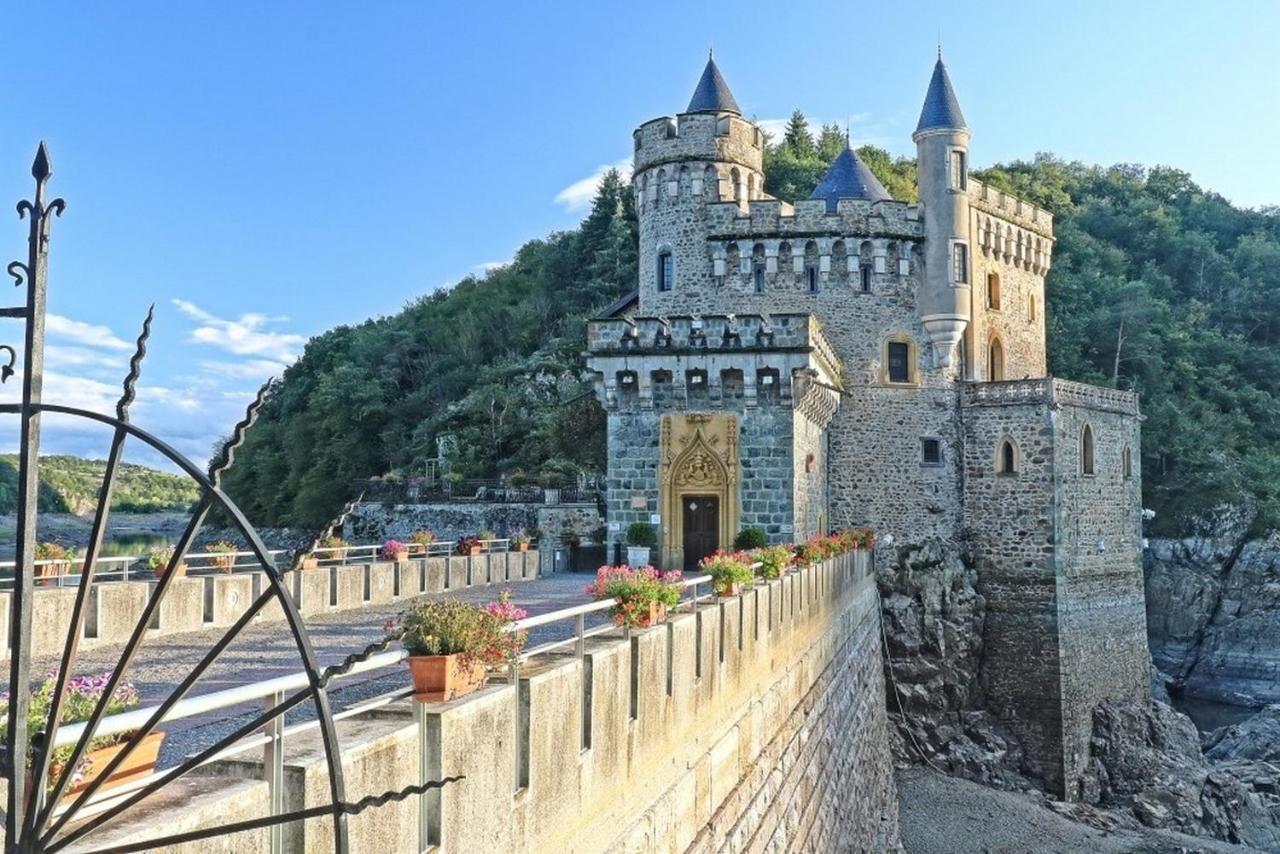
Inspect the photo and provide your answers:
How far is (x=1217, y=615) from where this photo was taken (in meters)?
39.1

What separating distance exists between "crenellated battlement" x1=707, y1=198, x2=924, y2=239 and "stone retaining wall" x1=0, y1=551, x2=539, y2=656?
13.3 metres

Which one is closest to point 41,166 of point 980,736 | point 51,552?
point 51,552

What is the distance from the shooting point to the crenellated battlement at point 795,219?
29.3 meters

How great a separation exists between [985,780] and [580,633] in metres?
25.1

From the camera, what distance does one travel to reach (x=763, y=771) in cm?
1156

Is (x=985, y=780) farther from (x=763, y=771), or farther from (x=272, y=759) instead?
(x=272, y=759)

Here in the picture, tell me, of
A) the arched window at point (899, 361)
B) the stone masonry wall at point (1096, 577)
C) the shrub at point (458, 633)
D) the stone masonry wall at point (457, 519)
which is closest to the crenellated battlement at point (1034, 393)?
the stone masonry wall at point (1096, 577)

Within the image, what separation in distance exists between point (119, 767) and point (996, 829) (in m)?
23.7

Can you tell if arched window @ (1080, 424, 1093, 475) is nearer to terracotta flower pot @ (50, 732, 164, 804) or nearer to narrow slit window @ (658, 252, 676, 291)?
narrow slit window @ (658, 252, 676, 291)

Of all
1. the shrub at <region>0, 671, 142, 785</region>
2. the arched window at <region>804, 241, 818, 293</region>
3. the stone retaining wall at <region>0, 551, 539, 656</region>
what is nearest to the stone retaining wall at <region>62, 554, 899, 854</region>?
the shrub at <region>0, 671, 142, 785</region>

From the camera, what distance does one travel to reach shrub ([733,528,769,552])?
71.2 ft

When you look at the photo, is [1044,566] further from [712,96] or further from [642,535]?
[712,96]

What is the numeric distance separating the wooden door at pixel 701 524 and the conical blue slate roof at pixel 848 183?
1167cm

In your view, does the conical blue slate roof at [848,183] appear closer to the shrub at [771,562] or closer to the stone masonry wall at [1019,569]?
the stone masonry wall at [1019,569]
